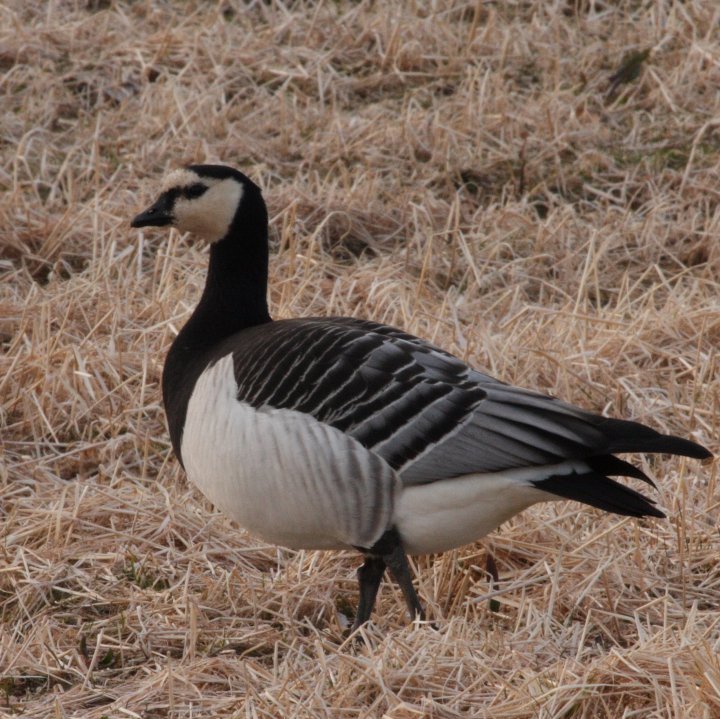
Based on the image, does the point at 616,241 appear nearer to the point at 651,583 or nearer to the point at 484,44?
the point at 484,44

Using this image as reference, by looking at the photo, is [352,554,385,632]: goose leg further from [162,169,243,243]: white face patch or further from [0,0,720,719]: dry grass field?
[162,169,243,243]: white face patch

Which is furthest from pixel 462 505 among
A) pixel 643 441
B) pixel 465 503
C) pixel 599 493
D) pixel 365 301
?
pixel 365 301

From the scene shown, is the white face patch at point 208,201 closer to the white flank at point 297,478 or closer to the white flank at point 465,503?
the white flank at point 297,478

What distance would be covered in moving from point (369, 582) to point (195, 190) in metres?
1.40

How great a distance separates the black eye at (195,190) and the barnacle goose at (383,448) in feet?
2.16

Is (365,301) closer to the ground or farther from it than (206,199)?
closer to the ground

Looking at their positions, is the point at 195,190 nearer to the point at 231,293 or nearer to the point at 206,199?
the point at 206,199

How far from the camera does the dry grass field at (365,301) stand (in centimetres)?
357

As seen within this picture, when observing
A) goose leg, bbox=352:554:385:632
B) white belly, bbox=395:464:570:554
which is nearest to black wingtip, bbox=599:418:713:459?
white belly, bbox=395:464:570:554

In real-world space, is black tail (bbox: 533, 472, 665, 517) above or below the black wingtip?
below

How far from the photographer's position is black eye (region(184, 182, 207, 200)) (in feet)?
14.6

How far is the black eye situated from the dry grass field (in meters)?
1.04

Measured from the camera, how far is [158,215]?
449 centimetres

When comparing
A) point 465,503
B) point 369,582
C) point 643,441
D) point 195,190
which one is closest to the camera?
point 643,441
